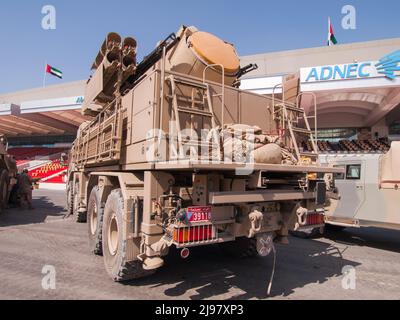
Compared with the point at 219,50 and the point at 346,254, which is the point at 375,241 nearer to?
the point at 346,254

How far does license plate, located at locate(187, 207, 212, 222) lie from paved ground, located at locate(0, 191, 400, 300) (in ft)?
3.64

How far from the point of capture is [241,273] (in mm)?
4504

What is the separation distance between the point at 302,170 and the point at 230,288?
181 centimetres

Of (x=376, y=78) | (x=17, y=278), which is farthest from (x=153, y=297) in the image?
(x=376, y=78)

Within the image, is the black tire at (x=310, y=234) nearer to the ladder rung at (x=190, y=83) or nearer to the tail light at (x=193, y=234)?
the tail light at (x=193, y=234)

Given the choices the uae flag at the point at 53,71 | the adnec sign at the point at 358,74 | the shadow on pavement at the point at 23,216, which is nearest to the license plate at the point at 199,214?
the shadow on pavement at the point at 23,216

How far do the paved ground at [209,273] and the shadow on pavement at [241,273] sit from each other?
0.04 ft

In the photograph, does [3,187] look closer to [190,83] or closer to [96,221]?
[96,221]

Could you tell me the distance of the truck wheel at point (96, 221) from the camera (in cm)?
484

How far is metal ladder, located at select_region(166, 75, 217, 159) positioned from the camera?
3396mm

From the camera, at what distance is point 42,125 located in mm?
29844

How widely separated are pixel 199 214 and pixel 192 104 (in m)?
1.40

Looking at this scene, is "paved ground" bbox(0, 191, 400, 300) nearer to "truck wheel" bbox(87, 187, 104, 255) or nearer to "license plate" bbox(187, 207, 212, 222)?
"truck wheel" bbox(87, 187, 104, 255)

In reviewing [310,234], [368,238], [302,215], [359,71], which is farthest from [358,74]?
[302,215]
